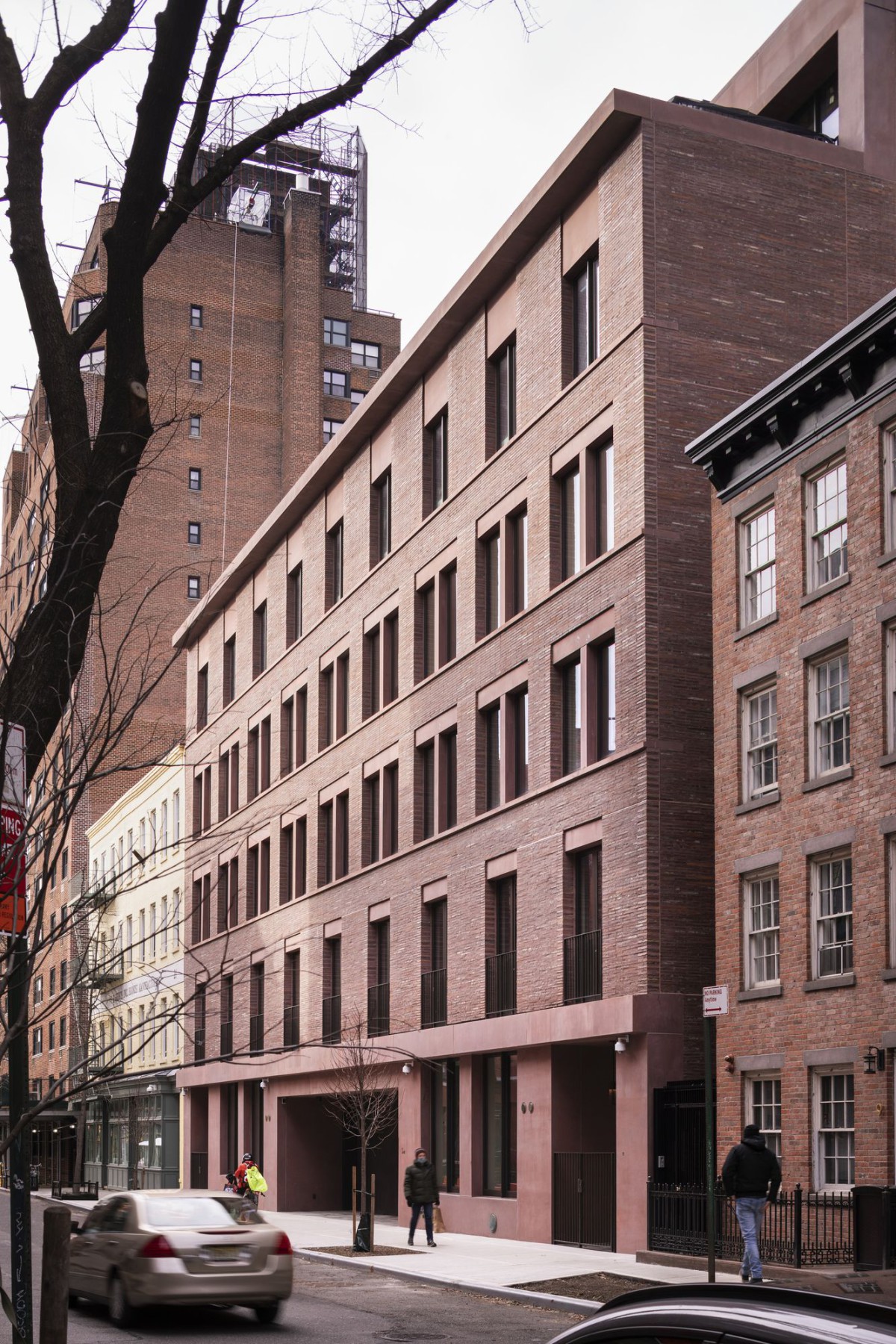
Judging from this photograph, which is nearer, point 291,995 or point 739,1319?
point 739,1319

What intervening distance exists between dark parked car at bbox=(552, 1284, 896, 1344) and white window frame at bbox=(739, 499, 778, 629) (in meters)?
→ 22.6

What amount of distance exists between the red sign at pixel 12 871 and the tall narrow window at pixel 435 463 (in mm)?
33831

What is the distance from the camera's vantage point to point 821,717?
81.9ft

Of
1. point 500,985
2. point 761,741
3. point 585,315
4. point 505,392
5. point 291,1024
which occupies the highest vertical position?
point 585,315

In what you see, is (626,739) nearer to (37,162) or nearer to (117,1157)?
(37,162)

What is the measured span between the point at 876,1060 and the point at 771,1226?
10.4ft

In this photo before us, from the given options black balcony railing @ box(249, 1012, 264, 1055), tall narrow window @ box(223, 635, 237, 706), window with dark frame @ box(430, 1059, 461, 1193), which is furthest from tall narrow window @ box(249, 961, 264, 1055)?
window with dark frame @ box(430, 1059, 461, 1193)

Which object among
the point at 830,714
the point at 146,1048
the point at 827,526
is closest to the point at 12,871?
the point at 830,714

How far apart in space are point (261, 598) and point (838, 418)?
3161 centimetres

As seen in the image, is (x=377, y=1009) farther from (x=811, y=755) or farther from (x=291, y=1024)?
(x=811, y=755)

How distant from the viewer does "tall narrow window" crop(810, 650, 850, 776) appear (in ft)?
80.1

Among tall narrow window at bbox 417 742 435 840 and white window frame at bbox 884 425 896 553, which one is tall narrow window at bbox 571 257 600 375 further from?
tall narrow window at bbox 417 742 435 840

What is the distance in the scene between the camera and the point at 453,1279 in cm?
2316

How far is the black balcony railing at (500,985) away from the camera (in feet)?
110
